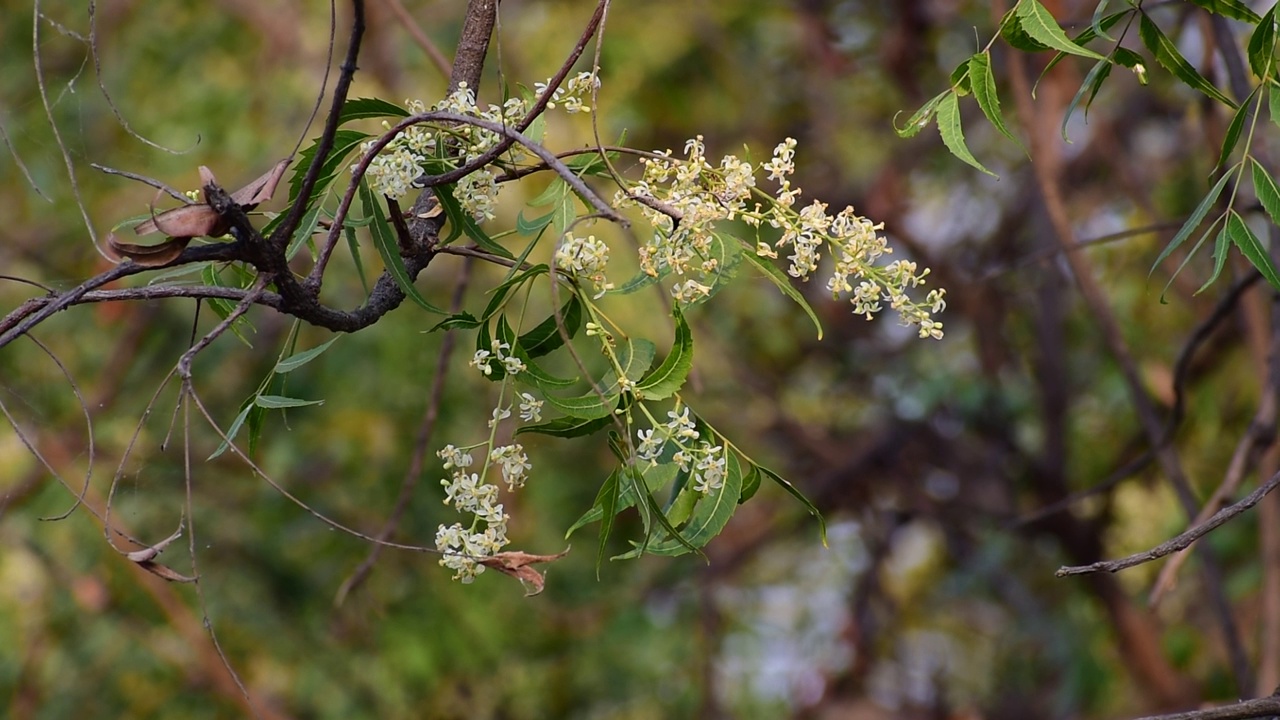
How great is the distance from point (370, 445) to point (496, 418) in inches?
85.0

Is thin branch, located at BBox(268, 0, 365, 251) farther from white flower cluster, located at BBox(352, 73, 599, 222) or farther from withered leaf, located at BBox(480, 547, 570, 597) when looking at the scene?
withered leaf, located at BBox(480, 547, 570, 597)

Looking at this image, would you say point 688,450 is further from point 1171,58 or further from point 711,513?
point 1171,58

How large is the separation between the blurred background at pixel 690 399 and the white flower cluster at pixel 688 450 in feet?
6.04

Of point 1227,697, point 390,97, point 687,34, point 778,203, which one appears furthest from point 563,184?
point 687,34

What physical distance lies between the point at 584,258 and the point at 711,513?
0.19 m

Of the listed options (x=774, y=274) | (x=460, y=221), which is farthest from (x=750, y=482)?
(x=460, y=221)

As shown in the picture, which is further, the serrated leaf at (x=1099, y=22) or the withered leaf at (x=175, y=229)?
the serrated leaf at (x=1099, y=22)

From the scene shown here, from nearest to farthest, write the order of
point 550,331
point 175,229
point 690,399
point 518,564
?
point 175,229, point 518,564, point 550,331, point 690,399

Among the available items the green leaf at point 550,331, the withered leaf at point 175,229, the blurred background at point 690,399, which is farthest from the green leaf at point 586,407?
the blurred background at point 690,399

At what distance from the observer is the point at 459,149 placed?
2.74 feet

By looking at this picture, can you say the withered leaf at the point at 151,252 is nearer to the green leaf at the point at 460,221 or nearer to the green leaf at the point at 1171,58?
the green leaf at the point at 460,221

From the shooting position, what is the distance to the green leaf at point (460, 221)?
798mm

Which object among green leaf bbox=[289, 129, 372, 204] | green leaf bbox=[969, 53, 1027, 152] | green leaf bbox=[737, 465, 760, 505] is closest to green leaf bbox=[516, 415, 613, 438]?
green leaf bbox=[737, 465, 760, 505]

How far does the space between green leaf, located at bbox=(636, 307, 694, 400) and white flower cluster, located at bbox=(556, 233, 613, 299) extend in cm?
6
